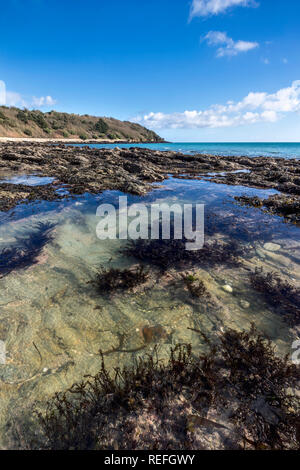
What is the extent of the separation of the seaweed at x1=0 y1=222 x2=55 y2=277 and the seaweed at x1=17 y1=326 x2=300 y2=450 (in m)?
3.25

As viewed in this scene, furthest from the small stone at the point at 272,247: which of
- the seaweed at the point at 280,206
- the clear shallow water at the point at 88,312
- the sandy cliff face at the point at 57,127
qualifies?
the sandy cliff face at the point at 57,127

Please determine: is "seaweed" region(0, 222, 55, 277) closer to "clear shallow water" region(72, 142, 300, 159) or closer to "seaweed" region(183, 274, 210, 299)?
"seaweed" region(183, 274, 210, 299)

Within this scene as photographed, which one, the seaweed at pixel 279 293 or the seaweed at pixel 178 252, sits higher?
the seaweed at pixel 178 252

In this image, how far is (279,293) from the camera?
3988mm

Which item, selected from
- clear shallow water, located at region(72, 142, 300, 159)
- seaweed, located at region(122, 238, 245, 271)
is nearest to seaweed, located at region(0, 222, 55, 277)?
seaweed, located at region(122, 238, 245, 271)

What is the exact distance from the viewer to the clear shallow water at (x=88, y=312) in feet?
8.32

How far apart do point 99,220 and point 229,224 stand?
16.5ft

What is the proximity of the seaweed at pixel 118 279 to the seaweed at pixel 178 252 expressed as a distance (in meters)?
0.65

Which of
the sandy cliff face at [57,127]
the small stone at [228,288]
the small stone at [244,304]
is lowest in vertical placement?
the small stone at [244,304]

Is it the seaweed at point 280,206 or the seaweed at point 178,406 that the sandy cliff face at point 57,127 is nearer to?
the seaweed at point 280,206

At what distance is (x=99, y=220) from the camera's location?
7352 mm

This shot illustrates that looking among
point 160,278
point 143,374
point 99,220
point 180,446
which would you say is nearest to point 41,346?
point 143,374

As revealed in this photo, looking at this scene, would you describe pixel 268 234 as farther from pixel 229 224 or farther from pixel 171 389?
pixel 171 389

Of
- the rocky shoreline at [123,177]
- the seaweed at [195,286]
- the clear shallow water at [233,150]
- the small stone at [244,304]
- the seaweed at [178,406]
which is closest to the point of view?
the seaweed at [178,406]
